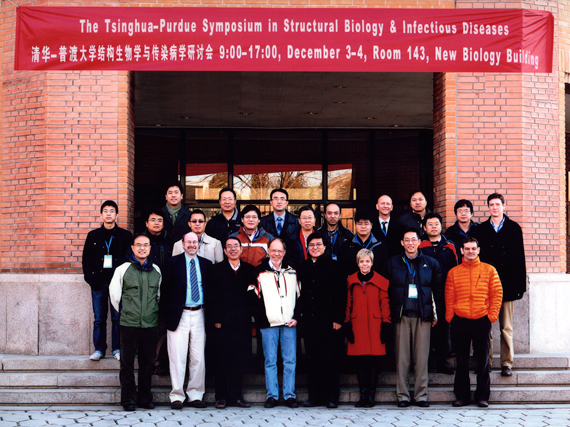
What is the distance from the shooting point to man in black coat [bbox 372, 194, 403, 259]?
6953mm

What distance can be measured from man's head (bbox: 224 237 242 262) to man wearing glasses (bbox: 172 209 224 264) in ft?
1.68

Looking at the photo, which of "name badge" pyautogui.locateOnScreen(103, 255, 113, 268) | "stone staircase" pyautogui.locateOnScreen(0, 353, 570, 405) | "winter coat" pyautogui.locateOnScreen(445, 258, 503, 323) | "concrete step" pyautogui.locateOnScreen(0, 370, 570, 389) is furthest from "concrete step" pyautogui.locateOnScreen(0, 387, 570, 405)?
"name badge" pyautogui.locateOnScreen(103, 255, 113, 268)

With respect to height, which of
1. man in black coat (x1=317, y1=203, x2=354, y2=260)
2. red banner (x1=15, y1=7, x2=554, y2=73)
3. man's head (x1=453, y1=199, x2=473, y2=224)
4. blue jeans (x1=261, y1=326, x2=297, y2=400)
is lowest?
blue jeans (x1=261, y1=326, x2=297, y2=400)

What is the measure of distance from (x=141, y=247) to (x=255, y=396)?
221 centimetres

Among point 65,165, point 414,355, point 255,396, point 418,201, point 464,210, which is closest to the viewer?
point 414,355

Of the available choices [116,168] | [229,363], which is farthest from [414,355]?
[116,168]

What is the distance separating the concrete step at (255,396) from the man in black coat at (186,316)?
264mm

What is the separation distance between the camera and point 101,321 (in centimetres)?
671

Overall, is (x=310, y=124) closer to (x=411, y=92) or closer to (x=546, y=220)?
(x=411, y=92)

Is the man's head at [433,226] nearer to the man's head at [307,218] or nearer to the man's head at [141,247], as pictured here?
the man's head at [307,218]

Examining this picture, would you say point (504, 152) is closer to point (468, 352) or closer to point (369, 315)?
point (468, 352)

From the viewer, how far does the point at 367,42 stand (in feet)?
20.4

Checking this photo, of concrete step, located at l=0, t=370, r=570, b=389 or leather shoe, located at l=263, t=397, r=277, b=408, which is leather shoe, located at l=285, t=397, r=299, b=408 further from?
concrete step, located at l=0, t=370, r=570, b=389

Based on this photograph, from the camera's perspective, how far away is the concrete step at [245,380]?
645 cm
